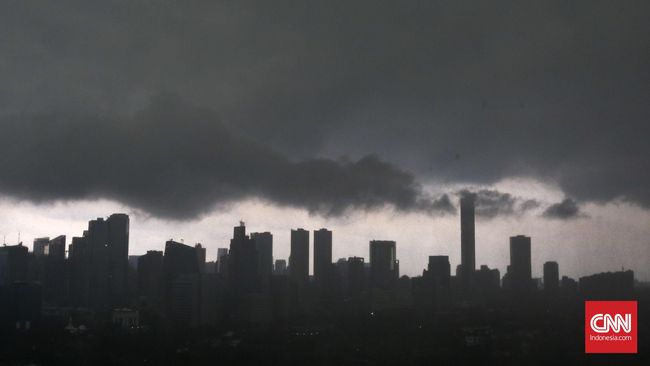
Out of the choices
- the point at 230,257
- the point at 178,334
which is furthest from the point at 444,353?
the point at 230,257

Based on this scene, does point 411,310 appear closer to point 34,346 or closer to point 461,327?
point 461,327

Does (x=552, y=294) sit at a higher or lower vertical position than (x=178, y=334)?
higher

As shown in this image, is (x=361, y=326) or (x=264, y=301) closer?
(x=361, y=326)

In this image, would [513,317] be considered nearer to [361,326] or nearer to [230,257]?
[361,326]

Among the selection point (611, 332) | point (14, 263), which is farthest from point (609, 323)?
point (14, 263)

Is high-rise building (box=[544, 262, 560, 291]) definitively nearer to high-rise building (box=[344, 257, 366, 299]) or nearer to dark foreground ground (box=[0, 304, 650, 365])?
dark foreground ground (box=[0, 304, 650, 365])

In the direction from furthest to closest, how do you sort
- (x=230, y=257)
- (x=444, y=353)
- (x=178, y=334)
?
(x=230, y=257) → (x=178, y=334) → (x=444, y=353)

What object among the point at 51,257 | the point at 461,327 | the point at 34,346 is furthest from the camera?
the point at 51,257
